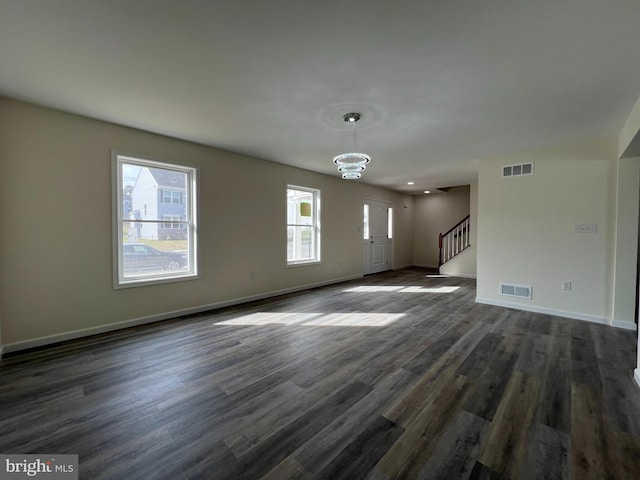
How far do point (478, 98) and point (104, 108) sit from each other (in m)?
3.92

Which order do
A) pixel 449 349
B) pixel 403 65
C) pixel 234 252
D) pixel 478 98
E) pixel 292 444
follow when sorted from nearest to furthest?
1. pixel 292 444
2. pixel 403 65
3. pixel 478 98
4. pixel 449 349
5. pixel 234 252

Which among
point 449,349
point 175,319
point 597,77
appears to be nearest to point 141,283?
point 175,319

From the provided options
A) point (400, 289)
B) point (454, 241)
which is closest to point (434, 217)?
point (454, 241)

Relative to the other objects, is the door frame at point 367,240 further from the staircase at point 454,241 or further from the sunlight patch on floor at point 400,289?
the sunlight patch on floor at point 400,289

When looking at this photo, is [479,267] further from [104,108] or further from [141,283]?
[104,108]

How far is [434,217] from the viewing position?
32.1 feet

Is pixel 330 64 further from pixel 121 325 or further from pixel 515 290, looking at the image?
pixel 515 290

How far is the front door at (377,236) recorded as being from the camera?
322 inches

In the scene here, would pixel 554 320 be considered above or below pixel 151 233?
below

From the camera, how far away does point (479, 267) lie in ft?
16.6

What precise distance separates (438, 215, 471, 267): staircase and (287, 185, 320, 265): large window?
13.3 ft

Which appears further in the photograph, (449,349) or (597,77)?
(449,349)

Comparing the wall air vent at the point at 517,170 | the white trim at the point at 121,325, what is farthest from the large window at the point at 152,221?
the wall air vent at the point at 517,170

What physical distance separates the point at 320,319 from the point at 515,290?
3.30 m
